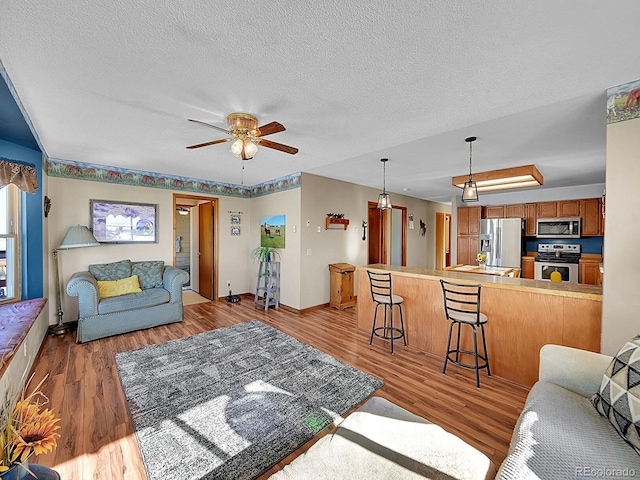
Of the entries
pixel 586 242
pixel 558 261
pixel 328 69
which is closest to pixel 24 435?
pixel 328 69

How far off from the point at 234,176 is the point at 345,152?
238 cm

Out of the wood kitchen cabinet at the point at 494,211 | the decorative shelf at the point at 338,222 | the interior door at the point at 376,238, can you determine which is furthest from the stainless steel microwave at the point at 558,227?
the decorative shelf at the point at 338,222

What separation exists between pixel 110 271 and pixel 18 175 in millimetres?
1651

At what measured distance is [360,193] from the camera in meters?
5.72

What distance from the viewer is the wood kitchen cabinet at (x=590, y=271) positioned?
16.7 feet

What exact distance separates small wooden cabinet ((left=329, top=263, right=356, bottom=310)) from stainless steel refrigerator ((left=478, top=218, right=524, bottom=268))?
337 cm

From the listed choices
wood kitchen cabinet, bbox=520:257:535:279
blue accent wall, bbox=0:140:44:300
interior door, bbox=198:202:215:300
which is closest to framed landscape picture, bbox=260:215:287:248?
interior door, bbox=198:202:215:300

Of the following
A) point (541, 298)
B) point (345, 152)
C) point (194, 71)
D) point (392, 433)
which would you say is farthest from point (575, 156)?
point (194, 71)

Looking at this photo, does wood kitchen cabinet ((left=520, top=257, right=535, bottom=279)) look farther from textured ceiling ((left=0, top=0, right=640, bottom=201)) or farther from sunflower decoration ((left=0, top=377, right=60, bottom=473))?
sunflower decoration ((left=0, top=377, right=60, bottom=473))

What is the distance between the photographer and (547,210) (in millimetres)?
5711

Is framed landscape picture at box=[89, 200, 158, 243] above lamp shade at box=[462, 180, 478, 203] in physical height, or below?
below

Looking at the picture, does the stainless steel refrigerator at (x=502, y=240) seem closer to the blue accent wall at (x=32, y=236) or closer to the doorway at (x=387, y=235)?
the doorway at (x=387, y=235)

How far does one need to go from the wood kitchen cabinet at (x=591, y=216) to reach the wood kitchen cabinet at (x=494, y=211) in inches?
52.0

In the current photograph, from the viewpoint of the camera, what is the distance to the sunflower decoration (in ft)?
3.17
